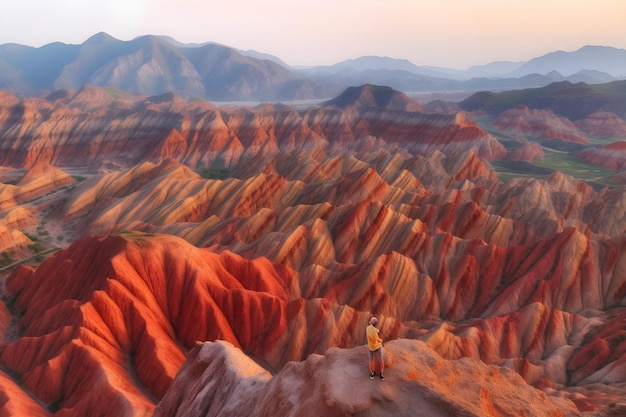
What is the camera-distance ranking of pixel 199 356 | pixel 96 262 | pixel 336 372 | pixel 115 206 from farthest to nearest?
pixel 115 206 < pixel 96 262 < pixel 199 356 < pixel 336 372

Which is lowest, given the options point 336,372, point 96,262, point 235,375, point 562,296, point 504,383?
point 562,296

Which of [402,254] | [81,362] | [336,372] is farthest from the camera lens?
[402,254]

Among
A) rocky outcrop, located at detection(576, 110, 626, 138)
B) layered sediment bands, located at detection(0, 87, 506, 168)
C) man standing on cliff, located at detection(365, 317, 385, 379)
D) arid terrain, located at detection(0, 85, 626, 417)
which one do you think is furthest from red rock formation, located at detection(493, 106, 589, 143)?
man standing on cliff, located at detection(365, 317, 385, 379)

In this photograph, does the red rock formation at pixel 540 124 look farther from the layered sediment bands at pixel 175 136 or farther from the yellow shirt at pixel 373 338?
the yellow shirt at pixel 373 338

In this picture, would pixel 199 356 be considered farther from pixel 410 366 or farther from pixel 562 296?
pixel 562 296

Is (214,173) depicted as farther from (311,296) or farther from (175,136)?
(311,296)

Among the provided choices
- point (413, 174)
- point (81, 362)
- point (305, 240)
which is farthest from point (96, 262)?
point (413, 174)

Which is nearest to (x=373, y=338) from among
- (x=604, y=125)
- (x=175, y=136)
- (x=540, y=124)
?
(x=175, y=136)

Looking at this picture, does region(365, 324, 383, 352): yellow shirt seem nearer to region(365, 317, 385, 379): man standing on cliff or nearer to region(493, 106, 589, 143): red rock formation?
region(365, 317, 385, 379): man standing on cliff

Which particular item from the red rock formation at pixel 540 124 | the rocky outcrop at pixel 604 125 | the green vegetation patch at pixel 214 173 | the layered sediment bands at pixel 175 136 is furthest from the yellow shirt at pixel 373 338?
the rocky outcrop at pixel 604 125
